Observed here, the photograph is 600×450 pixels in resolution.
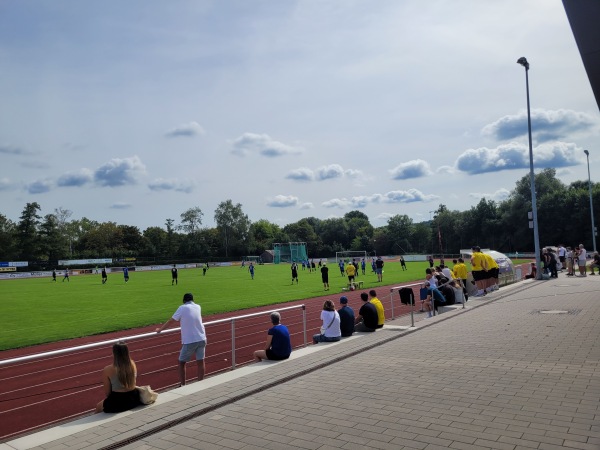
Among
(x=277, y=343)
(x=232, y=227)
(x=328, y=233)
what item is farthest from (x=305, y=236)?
(x=277, y=343)

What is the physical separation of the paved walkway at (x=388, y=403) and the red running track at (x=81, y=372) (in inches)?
66.9

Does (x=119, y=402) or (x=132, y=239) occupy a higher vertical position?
(x=132, y=239)

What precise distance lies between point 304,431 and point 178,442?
1464 mm

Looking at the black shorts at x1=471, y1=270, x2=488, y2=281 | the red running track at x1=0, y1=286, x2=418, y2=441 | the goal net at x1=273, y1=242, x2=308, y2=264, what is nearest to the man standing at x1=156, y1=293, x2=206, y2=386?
the red running track at x1=0, y1=286, x2=418, y2=441

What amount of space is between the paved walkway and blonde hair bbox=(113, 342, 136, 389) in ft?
1.40

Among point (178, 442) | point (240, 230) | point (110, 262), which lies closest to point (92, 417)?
point (178, 442)

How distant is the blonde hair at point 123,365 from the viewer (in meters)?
6.02

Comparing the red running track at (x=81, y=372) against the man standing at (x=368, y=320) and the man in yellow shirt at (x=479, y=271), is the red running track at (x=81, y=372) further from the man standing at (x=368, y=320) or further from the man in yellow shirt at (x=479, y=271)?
the man in yellow shirt at (x=479, y=271)

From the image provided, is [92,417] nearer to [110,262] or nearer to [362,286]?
[362,286]

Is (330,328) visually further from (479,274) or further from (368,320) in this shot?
(479,274)

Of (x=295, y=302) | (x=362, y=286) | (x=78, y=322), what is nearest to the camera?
(x=78, y=322)

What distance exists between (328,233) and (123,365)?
143666 millimetres

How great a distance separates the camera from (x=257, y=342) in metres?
13.2

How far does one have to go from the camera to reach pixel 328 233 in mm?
149250
